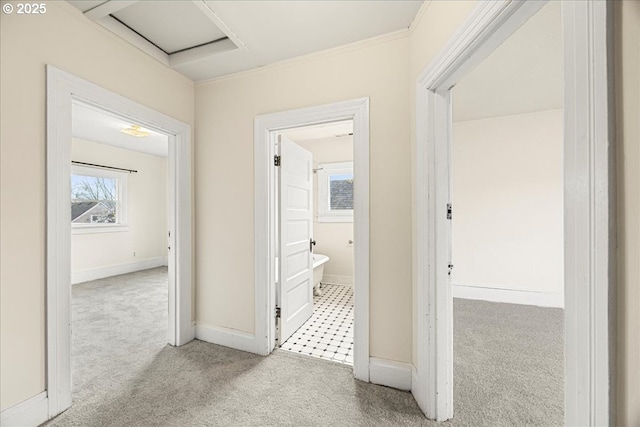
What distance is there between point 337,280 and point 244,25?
3.69m

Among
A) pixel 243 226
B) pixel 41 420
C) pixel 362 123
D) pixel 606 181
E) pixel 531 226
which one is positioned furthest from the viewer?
pixel 531 226

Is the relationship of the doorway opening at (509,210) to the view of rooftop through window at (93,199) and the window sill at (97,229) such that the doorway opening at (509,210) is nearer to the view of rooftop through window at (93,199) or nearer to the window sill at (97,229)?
the window sill at (97,229)

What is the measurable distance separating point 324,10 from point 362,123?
718 mm

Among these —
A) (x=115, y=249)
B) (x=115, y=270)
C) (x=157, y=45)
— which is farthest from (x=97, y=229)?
(x=157, y=45)

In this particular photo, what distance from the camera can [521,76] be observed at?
7.89 ft

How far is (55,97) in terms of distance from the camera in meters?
1.49

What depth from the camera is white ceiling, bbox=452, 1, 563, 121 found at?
176 centimetres

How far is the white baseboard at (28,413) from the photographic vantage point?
1.31 meters

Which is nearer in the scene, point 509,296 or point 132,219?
point 509,296

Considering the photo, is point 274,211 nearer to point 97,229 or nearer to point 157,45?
point 157,45

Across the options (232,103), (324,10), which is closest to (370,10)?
(324,10)

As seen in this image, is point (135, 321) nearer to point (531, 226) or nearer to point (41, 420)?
point (41, 420)

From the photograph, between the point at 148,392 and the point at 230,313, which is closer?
the point at 148,392

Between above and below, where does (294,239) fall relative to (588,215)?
below
